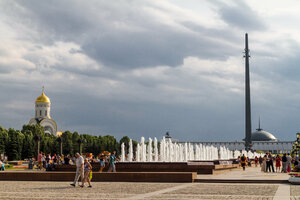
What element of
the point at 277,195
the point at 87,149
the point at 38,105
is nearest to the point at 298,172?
the point at 277,195

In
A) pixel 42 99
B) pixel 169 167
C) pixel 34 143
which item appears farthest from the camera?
pixel 42 99

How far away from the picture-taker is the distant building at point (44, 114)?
117131 mm

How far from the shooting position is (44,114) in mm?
119188

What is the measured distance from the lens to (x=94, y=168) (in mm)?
27672

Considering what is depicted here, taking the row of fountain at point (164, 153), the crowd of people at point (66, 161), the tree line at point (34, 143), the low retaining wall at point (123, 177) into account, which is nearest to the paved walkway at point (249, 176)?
the low retaining wall at point (123, 177)

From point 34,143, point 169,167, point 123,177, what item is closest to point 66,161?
point 169,167

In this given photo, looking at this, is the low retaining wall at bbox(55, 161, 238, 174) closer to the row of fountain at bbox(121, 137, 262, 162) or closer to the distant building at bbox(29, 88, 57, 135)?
the row of fountain at bbox(121, 137, 262, 162)

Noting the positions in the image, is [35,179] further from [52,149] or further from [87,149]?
[87,149]

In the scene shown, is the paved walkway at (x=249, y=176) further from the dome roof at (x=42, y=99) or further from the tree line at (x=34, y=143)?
the dome roof at (x=42, y=99)

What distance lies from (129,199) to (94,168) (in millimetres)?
14762

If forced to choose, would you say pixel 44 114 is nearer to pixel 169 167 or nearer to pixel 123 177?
pixel 169 167

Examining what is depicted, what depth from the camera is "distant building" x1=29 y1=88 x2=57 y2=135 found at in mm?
117131

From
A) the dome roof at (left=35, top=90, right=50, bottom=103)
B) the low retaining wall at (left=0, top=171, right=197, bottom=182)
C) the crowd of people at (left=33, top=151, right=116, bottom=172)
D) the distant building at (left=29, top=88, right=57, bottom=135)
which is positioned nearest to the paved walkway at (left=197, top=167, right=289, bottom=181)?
the low retaining wall at (left=0, top=171, right=197, bottom=182)

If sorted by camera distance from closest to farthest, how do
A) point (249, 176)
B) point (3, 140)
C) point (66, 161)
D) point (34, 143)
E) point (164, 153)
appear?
point (249, 176), point (66, 161), point (164, 153), point (3, 140), point (34, 143)
